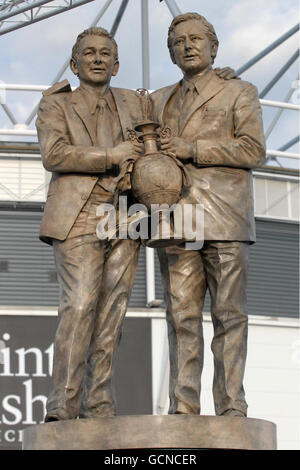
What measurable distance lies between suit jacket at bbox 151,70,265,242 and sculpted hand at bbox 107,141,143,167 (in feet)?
1.62

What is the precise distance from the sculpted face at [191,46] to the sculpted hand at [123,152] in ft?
3.04

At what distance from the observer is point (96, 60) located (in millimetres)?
10102

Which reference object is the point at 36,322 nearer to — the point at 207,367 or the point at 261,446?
the point at 207,367

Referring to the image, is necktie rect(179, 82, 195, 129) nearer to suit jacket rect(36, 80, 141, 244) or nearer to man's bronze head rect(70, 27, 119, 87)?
suit jacket rect(36, 80, 141, 244)

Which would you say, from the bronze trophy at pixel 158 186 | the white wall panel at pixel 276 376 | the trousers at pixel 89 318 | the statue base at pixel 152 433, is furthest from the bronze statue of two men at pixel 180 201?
the white wall panel at pixel 276 376

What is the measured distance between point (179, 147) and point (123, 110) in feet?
2.47

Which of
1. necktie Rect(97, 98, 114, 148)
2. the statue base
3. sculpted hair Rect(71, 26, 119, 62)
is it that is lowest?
the statue base

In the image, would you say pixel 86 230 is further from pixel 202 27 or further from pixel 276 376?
pixel 276 376

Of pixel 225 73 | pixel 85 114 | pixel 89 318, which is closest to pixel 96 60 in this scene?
pixel 85 114

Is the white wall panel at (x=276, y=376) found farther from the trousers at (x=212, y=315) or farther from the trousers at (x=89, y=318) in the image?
the trousers at (x=89, y=318)

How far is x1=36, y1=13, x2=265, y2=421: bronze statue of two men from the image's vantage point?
9.68m

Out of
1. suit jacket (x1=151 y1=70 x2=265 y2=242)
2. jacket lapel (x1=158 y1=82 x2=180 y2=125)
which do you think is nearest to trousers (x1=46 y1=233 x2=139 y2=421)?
suit jacket (x1=151 y1=70 x2=265 y2=242)

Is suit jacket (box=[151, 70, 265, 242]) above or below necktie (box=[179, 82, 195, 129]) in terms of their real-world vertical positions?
below

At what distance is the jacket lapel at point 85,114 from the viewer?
33.2 ft
